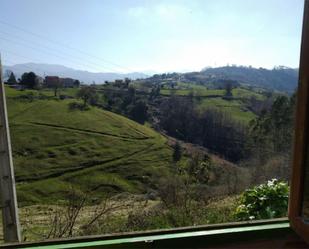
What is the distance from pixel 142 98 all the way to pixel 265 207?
→ 18.6 meters

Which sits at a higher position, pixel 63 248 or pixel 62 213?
pixel 63 248

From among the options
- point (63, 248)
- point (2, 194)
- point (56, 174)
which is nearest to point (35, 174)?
point (56, 174)

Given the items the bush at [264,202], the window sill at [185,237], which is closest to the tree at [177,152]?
the bush at [264,202]

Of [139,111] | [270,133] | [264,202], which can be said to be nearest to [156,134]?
[139,111]

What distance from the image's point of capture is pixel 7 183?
185 cm

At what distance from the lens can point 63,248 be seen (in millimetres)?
880

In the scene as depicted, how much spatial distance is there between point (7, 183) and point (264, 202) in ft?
4.80

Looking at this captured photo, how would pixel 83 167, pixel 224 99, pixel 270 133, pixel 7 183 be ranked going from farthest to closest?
1. pixel 224 99
2. pixel 83 167
3. pixel 270 133
4. pixel 7 183

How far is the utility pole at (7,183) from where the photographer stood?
1.75 metres

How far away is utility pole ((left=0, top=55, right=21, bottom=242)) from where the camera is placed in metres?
1.75

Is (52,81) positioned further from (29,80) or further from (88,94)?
(88,94)

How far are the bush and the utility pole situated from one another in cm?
132

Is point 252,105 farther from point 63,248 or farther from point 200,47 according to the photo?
point 63,248

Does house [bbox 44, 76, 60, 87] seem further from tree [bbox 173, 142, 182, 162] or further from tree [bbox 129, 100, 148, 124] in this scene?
tree [bbox 129, 100, 148, 124]
